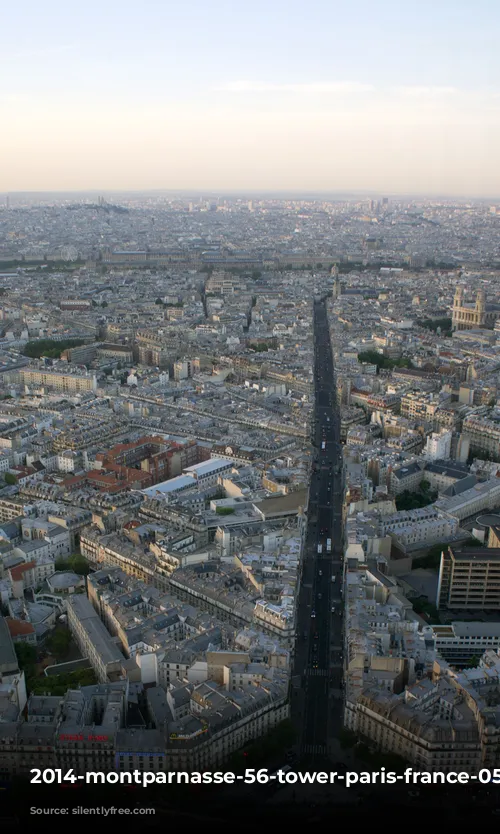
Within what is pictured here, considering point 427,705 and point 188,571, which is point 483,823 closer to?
point 427,705

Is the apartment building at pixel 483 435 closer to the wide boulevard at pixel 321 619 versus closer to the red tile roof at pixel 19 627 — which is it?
the wide boulevard at pixel 321 619

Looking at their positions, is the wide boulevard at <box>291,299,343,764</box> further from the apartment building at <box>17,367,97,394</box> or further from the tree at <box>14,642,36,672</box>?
the apartment building at <box>17,367,97,394</box>

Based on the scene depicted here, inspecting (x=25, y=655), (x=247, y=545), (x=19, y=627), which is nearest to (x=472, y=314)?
(x=247, y=545)

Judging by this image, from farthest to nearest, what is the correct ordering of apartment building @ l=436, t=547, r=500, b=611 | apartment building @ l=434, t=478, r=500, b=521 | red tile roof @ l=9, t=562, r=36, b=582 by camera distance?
apartment building @ l=434, t=478, r=500, b=521 < red tile roof @ l=9, t=562, r=36, b=582 < apartment building @ l=436, t=547, r=500, b=611

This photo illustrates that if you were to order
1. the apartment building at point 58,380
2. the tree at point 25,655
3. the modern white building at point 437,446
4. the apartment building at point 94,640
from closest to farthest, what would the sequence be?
the apartment building at point 94,640 → the tree at point 25,655 → the modern white building at point 437,446 → the apartment building at point 58,380

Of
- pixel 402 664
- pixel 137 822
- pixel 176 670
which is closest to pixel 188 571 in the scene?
pixel 176 670

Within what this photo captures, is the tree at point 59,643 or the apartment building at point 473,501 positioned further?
the apartment building at point 473,501

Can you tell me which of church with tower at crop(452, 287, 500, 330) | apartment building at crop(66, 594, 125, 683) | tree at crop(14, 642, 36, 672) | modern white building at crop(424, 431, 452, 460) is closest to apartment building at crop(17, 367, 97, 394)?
modern white building at crop(424, 431, 452, 460)

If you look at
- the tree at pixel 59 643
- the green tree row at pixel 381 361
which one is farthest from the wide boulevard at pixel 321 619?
the green tree row at pixel 381 361
